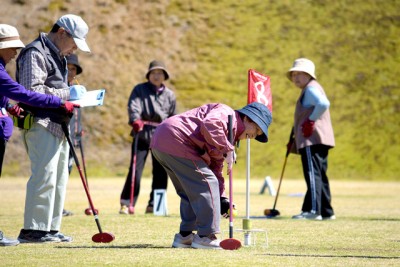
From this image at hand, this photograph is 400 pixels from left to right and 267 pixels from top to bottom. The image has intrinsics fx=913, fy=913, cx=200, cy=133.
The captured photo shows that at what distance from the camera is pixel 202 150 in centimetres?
828

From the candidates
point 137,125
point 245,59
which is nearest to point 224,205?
point 137,125

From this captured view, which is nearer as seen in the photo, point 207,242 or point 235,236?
point 207,242

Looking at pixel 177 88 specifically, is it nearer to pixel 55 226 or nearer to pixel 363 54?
pixel 363 54

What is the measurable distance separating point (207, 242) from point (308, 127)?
17.3 ft

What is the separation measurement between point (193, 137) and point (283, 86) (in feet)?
85.7

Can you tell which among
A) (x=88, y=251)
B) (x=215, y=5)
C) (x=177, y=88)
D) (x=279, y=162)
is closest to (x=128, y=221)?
(x=88, y=251)

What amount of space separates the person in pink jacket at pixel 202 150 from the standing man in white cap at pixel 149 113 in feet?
19.0

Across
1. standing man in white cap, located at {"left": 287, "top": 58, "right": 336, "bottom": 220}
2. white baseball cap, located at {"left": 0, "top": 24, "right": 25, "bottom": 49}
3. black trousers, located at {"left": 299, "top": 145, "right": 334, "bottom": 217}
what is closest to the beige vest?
standing man in white cap, located at {"left": 287, "top": 58, "right": 336, "bottom": 220}

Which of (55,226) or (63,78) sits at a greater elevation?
(63,78)

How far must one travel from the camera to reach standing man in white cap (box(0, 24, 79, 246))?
840 cm

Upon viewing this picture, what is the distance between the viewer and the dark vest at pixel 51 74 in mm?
8734

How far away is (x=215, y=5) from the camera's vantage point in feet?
126

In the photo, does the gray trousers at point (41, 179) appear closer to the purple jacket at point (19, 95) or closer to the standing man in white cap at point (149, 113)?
the purple jacket at point (19, 95)

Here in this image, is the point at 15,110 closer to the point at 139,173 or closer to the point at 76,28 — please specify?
the point at 76,28
